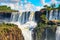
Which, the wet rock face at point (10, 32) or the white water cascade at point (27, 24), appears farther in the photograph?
the white water cascade at point (27, 24)

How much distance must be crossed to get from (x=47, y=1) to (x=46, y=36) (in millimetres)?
854

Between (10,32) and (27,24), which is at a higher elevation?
(27,24)

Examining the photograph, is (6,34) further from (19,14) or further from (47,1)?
(47,1)

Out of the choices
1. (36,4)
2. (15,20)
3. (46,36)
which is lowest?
(46,36)

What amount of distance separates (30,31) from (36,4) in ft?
2.22

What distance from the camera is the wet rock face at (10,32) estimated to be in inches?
227

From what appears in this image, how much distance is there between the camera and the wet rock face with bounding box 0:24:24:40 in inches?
227

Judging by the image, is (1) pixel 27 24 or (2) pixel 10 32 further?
(1) pixel 27 24

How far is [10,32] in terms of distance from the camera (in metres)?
5.85

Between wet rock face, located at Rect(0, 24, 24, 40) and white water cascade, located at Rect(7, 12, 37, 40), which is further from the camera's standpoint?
white water cascade, located at Rect(7, 12, 37, 40)

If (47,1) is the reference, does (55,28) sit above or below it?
below

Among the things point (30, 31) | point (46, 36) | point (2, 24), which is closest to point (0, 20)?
point (2, 24)

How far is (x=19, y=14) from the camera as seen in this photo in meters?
6.10

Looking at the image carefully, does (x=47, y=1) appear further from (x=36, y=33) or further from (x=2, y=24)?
(x=2, y=24)
